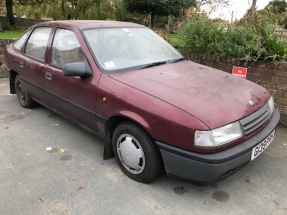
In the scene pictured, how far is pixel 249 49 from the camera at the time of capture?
4430 millimetres

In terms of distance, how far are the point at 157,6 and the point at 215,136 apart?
1278cm

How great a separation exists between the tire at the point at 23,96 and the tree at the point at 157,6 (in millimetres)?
10000

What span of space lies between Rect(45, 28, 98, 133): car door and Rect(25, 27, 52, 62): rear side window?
0.83ft

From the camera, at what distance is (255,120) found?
2.71 metres

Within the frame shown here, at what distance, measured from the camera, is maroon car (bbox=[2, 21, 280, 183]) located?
2.41 meters

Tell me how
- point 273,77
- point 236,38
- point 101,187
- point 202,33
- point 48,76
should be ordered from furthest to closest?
point 202,33, point 236,38, point 273,77, point 48,76, point 101,187

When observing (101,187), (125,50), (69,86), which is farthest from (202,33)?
(101,187)

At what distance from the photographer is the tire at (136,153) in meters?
2.67

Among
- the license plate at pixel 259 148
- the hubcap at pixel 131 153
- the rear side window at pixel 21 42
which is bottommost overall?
the hubcap at pixel 131 153

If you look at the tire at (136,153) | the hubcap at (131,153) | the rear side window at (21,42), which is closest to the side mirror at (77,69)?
the tire at (136,153)

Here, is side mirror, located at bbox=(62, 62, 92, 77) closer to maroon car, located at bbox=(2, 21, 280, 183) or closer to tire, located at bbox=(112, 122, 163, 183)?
maroon car, located at bbox=(2, 21, 280, 183)

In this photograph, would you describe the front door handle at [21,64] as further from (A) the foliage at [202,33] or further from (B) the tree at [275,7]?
(B) the tree at [275,7]

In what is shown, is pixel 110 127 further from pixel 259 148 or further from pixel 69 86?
pixel 259 148

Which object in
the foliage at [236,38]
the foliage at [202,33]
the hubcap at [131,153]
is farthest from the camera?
the foliage at [202,33]
